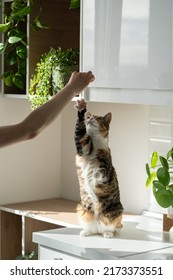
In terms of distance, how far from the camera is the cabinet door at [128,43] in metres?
2.51

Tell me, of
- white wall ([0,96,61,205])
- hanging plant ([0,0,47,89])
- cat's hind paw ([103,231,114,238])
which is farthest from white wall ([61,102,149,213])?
cat's hind paw ([103,231,114,238])

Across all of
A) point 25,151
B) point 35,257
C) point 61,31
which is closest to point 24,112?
point 25,151

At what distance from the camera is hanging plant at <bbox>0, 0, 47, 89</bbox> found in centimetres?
312

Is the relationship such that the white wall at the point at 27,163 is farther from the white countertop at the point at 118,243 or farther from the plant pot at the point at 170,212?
the plant pot at the point at 170,212

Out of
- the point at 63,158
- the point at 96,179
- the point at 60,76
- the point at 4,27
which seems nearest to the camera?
the point at 96,179

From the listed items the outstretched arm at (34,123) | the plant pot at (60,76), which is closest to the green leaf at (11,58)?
the plant pot at (60,76)

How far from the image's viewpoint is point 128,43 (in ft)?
8.68

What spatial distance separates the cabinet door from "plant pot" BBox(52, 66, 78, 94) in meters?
0.16

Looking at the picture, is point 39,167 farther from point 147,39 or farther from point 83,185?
point 147,39

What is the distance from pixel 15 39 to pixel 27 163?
72cm

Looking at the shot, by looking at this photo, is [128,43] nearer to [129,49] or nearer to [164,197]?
[129,49]

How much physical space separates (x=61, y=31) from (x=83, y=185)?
87 cm

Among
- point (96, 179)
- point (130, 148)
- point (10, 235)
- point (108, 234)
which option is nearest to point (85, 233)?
point (108, 234)
